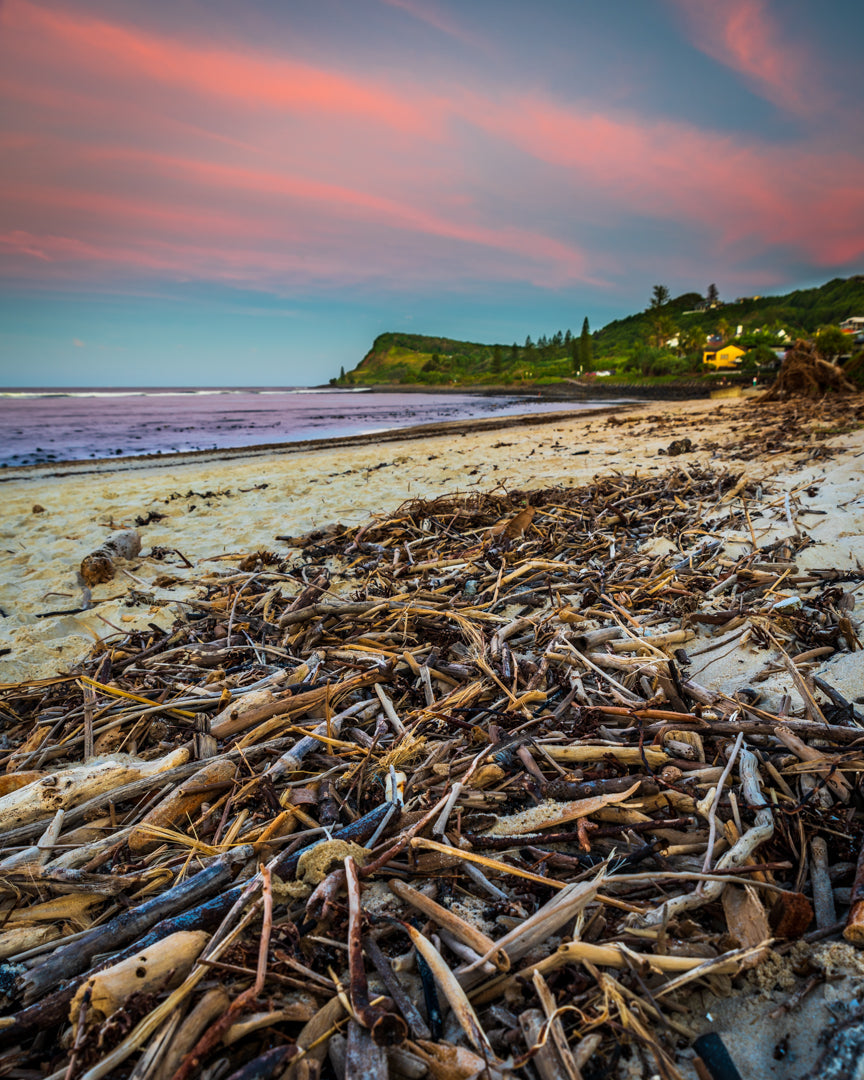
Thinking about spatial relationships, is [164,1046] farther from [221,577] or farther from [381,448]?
[381,448]

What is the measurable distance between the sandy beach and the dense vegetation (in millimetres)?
26388

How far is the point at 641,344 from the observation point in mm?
80938

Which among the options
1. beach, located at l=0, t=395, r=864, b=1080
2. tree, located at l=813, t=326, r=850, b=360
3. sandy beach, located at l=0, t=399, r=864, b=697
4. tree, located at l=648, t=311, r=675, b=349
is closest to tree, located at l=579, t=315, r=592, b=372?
tree, located at l=648, t=311, r=675, b=349

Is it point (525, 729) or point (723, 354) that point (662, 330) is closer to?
point (723, 354)


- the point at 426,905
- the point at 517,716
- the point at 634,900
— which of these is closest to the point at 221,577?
the point at 517,716

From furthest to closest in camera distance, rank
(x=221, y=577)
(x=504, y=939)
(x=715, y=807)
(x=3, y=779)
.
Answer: (x=221, y=577)
(x=3, y=779)
(x=715, y=807)
(x=504, y=939)

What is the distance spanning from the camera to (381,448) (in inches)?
629

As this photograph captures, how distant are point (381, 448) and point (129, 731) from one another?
14.2 m

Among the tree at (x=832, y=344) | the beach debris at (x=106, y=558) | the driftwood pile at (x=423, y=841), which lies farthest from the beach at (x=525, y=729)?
the tree at (x=832, y=344)

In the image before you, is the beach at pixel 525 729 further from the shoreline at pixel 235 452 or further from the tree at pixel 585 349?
the tree at pixel 585 349

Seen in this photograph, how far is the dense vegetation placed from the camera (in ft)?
235

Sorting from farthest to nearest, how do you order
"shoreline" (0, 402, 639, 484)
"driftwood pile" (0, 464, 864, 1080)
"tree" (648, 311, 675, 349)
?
"tree" (648, 311, 675, 349) → "shoreline" (0, 402, 639, 484) → "driftwood pile" (0, 464, 864, 1080)

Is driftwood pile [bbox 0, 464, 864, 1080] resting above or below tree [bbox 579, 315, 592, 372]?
below

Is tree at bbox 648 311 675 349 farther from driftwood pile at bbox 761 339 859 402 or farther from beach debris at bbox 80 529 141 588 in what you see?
beach debris at bbox 80 529 141 588
